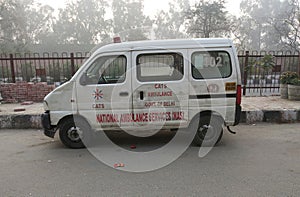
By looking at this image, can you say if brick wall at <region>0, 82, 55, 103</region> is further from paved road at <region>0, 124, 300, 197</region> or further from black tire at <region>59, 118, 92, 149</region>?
black tire at <region>59, 118, 92, 149</region>

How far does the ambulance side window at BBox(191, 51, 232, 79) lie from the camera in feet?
14.5

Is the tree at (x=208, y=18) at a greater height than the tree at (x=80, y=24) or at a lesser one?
lesser

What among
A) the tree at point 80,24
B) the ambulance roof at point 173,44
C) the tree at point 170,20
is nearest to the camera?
the ambulance roof at point 173,44

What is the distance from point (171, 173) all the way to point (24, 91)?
658 centimetres

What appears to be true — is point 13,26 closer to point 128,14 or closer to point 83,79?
point 128,14

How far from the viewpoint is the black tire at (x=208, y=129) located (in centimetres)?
461

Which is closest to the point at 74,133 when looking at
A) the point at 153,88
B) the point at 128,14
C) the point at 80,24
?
the point at 153,88

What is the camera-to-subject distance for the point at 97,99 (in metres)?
4.47

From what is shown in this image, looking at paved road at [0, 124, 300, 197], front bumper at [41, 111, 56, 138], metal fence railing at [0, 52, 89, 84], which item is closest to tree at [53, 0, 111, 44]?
metal fence railing at [0, 52, 89, 84]

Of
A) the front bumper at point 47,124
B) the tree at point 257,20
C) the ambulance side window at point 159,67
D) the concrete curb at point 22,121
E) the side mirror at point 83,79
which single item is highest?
the tree at point 257,20

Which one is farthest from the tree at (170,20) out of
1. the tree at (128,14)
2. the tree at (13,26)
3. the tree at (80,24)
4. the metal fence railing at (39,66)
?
the metal fence railing at (39,66)

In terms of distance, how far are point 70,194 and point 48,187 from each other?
408 millimetres

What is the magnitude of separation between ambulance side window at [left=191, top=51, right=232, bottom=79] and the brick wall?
5535 millimetres

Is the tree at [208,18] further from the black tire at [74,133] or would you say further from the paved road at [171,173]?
the black tire at [74,133]
